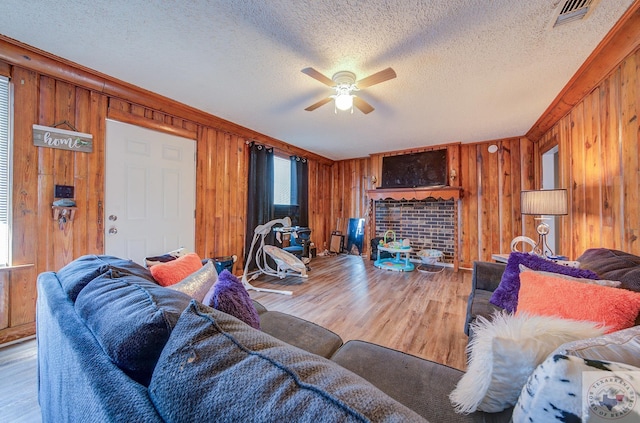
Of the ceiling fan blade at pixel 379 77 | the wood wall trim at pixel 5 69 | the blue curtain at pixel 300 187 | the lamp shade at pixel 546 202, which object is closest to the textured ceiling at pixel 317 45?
the ceiling fan blade at pixel 379 77

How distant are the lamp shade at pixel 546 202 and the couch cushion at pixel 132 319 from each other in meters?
3.08

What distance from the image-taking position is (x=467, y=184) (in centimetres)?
487

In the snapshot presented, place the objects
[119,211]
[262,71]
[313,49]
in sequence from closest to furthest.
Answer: [313,49]
[262,71]
[119,211]

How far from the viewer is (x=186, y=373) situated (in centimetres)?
49

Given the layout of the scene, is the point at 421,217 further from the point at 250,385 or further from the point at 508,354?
the point at 250,385

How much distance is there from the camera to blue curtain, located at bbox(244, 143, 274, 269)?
165 inches

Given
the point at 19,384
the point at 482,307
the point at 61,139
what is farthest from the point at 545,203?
the point at 61,139

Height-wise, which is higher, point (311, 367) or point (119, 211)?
point (119, 211)

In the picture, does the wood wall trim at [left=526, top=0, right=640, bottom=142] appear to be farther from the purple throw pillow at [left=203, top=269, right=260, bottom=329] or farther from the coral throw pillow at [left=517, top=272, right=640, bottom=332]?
the purple throw pillow at [left=203, top=269, right=260, bottom=329]

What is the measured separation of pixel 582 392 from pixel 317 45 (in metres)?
2.26

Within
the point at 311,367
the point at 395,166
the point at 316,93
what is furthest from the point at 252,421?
the point at 395,166

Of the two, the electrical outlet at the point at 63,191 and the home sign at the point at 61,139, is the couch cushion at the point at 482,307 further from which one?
the home sign at the point at 61,139

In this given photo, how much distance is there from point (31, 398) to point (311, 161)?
522 centimetres

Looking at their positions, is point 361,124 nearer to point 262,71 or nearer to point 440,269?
point 262,71
